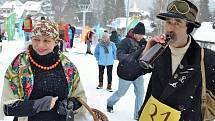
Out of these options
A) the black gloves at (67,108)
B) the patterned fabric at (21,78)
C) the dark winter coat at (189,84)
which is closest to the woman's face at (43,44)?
the patterned fabric at (21,78)

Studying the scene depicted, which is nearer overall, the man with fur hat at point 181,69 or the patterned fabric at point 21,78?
the man with fur hat at point 181,69

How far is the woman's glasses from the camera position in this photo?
9.80ft

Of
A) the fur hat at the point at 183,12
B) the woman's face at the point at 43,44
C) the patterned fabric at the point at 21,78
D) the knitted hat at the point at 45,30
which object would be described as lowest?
the patterned fabric at the point at 21,78

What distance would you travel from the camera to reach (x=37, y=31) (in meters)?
3.51

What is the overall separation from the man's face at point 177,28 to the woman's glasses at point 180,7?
0.26 feet

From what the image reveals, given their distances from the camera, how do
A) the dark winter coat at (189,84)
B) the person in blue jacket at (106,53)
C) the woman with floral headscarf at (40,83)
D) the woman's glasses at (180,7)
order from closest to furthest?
the dark winter coat at (189,84)
the woman's glasses at (180,7)
the woman with floral headscarf at (40,83)
the person in blue jacket at (106,53)

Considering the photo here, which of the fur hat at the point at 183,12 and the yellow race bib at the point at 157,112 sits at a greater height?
the fur hat at the point at 183,12

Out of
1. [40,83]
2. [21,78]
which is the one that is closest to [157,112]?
[40,83]

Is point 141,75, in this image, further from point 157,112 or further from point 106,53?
point 106,53

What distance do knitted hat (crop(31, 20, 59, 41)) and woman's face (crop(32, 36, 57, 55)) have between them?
0.03 meters

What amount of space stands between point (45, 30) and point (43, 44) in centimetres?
14

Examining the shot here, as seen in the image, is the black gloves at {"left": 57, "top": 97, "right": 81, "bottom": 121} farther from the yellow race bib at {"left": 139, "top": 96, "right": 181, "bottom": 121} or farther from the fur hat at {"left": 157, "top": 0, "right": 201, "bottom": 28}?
the fur hat at {"left": 157, "top": 0, "right": 201, "bottom": 28}

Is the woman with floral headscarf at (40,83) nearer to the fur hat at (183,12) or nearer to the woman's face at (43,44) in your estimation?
the woman's face at (43,44)

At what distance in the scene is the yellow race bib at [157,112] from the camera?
287 cm
